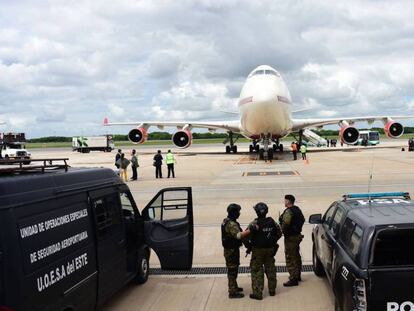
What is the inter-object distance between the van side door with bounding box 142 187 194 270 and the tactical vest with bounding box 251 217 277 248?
103cm

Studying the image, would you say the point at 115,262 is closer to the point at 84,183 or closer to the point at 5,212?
the point at 84,183

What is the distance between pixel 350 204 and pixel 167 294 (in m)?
2.97

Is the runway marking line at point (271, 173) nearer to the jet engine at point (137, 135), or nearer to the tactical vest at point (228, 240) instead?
the tactical vest at point (228, 240)

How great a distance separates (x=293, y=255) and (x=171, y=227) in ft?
6.21

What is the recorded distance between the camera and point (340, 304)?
17.1 feet

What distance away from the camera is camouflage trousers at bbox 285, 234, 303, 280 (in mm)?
7465

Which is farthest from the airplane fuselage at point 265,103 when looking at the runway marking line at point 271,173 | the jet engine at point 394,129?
the jet engine at point 394,129

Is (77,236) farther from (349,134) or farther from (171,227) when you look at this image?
(349,134)

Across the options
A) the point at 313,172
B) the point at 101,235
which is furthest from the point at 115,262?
the point at 313,172

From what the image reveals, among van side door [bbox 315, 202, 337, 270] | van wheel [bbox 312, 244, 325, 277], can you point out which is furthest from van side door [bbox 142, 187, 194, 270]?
van wheel [bbox 312, 244, 325, 277]

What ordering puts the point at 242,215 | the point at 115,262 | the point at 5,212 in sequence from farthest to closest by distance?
the point at 242,215, the point at 115,262, the point at 5,212

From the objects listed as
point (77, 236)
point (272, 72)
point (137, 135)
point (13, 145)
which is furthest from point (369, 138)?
point (77, 236)

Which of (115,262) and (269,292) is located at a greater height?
(115,262)

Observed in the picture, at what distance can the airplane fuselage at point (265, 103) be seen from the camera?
3169 cm
